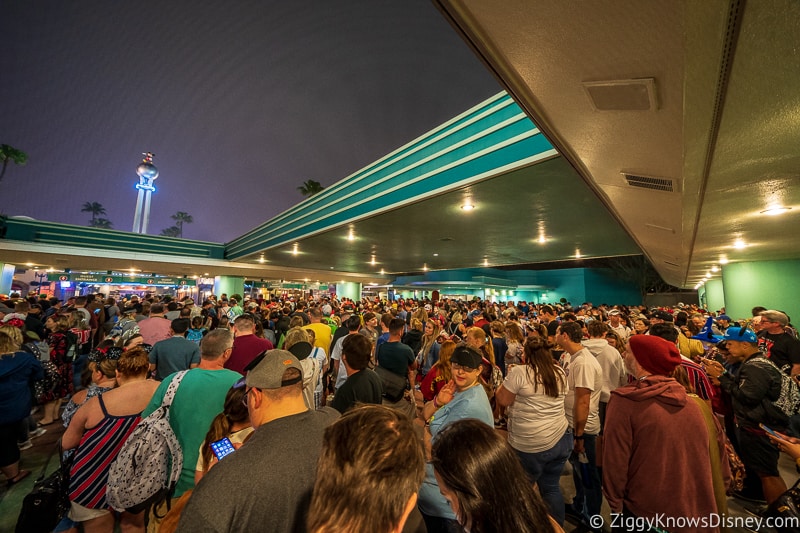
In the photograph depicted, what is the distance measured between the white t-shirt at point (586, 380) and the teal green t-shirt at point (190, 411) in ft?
12.0

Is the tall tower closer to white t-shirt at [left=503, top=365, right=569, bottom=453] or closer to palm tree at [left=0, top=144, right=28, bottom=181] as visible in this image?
palm tree at [left=0, top=144, right=28, bottom=181]

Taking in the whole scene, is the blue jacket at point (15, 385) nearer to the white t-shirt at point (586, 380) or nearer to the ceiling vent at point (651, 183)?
the white t-shirt at point (586, 380)

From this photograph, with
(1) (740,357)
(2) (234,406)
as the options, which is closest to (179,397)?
(2) (234,406)

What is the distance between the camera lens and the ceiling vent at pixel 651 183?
3545 mm

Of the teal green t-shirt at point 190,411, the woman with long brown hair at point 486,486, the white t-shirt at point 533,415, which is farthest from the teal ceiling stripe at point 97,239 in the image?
the woman with long brown hair at point 486,486

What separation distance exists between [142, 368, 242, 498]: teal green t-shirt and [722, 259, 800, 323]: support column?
56.2 feet

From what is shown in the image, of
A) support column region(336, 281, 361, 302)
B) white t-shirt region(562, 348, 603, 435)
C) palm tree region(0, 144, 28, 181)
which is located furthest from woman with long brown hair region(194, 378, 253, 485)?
palm tree region(0, 144, 28, 181)

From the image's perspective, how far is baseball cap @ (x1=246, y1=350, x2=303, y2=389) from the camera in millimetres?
1655

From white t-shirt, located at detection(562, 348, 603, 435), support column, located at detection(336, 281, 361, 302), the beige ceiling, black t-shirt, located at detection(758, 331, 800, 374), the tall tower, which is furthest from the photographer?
the tall tower

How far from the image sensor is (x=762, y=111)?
2.14m

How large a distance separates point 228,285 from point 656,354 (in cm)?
2649

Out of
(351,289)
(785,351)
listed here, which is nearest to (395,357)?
(785,351)

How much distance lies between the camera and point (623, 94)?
2.18 m

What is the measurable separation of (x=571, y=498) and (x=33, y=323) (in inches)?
409
